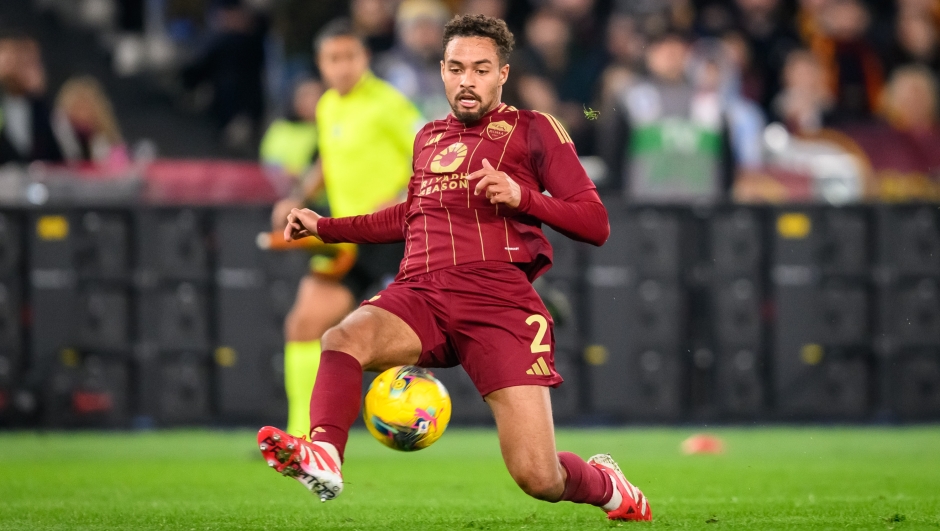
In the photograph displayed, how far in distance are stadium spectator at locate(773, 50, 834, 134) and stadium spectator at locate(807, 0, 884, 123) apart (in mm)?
383

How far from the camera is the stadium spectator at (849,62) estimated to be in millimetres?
14852

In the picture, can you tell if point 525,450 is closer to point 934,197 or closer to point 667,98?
point 667,98

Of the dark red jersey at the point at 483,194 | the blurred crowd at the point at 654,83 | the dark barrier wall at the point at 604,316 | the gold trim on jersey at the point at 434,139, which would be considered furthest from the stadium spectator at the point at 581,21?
the dark red jersey at the point at 483,194

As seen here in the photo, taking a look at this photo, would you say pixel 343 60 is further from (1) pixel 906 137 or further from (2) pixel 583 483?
(1) pixel 906 137

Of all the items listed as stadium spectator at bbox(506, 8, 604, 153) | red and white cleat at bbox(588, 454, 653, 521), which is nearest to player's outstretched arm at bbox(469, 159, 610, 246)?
red and white cleat at bbox(588, 454, 653, 521)

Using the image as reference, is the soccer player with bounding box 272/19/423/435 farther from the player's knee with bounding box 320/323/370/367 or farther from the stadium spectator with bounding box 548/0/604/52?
the stadium spectator with bounding box 548/0/604/52

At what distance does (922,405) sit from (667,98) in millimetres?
3414

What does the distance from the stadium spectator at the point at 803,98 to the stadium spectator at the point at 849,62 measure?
0.38 meters

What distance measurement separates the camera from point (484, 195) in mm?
5672

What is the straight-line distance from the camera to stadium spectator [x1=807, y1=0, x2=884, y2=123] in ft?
48.7

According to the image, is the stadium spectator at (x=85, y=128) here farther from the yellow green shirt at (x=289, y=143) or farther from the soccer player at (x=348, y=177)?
the soccer player at (x=348, y=177)

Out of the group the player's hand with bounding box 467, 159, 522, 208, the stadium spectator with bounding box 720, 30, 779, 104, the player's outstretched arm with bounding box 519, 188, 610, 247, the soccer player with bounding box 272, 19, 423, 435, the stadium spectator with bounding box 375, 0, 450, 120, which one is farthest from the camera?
the stadium spectator with bounding box 720, 30, 779, 104

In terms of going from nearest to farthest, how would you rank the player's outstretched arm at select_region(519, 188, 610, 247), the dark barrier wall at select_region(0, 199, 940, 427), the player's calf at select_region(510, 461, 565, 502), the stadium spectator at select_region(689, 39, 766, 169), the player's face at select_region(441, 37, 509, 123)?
1. the player's outstretched arm at select_region(519, 188, 610, 247)
2. the player's calf at select_region(510, 461, 565, 502)
3. the player's face at select_region(441, 37, 509, 123)
4. the dark barrier wall at select_region(0, 199, 940, 427)
5. the stadium spectator at select_region(689, 39, 766, 169)

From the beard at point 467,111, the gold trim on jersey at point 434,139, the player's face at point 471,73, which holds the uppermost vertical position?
the player's face at point 471,73
